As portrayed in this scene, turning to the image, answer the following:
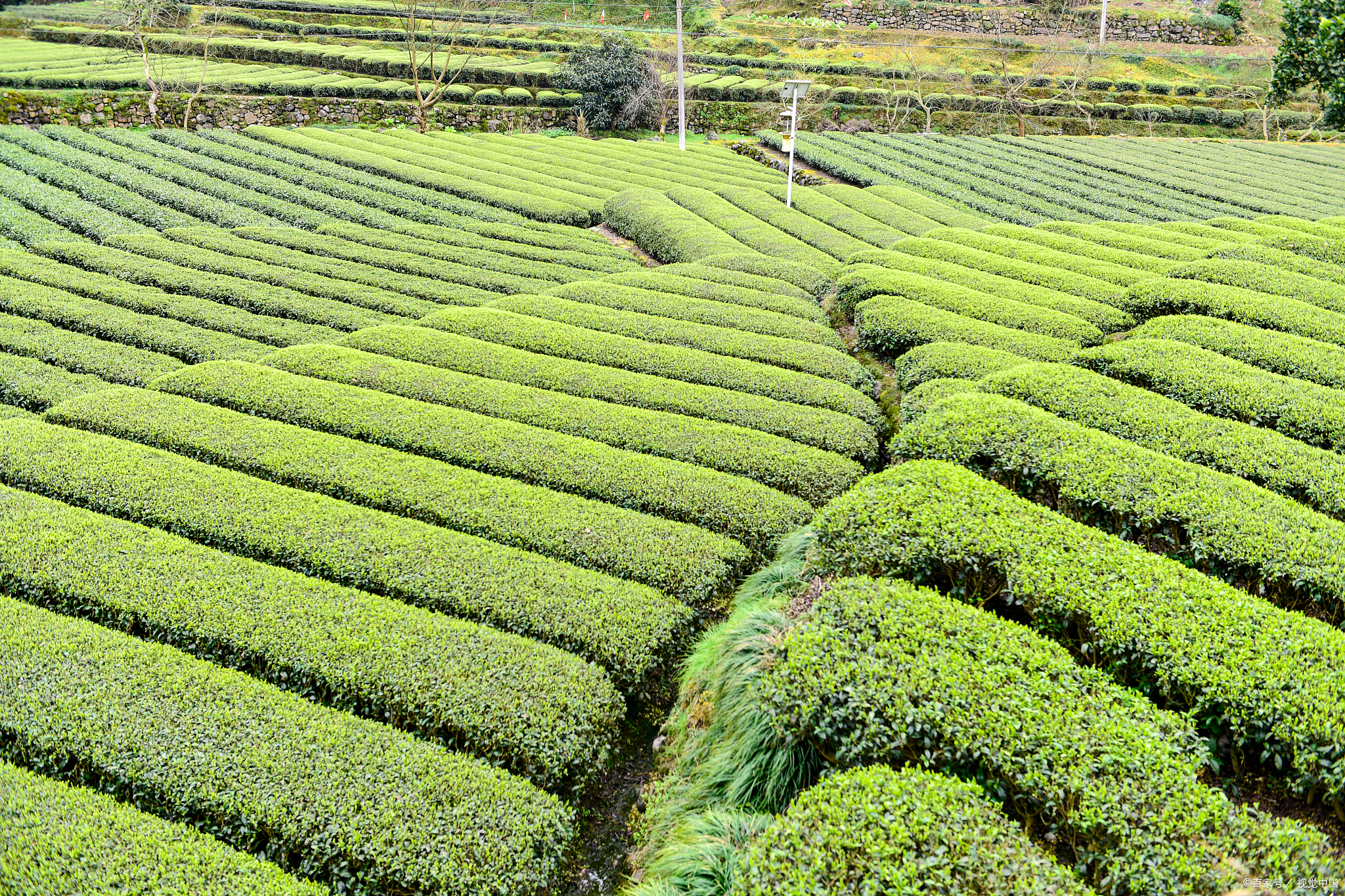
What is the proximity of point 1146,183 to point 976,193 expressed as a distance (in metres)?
6.34

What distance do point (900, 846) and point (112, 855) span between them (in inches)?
184

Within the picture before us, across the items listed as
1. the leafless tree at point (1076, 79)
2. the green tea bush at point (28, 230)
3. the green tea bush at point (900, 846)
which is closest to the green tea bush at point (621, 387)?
the green tea bush at point (900, 846)

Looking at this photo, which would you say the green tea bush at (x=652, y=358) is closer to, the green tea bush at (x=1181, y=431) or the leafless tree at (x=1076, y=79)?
the green tea bush at (x=1181, y=431)

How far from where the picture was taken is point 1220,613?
6.02 meters

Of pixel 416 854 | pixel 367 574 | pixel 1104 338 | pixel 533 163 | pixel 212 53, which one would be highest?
pixel 212 53

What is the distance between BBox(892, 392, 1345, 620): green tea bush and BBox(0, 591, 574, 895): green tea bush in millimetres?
5184

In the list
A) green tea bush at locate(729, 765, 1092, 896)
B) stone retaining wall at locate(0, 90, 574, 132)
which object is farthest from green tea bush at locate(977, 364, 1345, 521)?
stone retaining wall at locate(0, 90, 574, 132)

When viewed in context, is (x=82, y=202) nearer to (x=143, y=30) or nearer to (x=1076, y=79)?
(x=143, y=30)

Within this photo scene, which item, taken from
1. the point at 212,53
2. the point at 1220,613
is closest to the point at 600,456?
the point at 1220,613

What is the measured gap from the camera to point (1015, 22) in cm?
6275

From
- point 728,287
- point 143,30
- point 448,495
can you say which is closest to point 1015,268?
point 728,287

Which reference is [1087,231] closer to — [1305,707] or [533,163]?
[1305,707]

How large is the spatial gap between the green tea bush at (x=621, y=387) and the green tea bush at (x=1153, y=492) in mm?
1398

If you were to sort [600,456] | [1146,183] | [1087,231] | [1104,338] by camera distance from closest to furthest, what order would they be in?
[600,456]
[1104,338]
[1087,231]
[1146,183]
